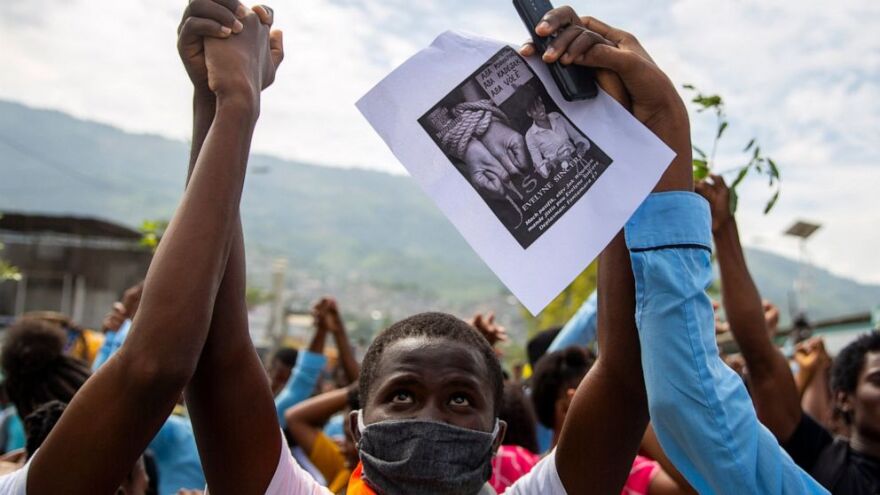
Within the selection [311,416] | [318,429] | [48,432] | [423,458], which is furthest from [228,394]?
[318,429]

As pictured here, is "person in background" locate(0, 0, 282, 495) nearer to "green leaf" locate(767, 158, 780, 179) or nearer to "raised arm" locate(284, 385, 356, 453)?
"green leaf" locate(767, 158, 780, 179)

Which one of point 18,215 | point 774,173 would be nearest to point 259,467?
point 774,173

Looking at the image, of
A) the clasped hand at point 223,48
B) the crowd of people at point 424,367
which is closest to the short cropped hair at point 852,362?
the crowd of people at point 424,367

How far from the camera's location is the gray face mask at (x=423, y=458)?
6.09ft

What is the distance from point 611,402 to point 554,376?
1968mm

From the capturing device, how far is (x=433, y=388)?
198 cm

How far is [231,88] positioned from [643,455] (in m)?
2.58

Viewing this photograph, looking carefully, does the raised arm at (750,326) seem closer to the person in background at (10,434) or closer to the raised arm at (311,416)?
the raised arm at (311,416)

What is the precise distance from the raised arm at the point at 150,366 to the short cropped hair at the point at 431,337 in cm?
69

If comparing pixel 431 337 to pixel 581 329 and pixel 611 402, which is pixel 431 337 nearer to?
pixel 611 402

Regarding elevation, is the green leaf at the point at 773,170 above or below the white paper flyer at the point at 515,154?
below

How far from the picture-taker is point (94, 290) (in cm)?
3906

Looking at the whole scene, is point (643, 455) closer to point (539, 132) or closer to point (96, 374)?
point (539, 132)

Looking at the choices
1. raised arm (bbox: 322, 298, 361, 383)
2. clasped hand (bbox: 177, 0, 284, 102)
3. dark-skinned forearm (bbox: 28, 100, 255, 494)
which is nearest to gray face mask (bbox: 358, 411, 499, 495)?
dark-skinned forearm (bbox: 28, 100, 255, 494)
